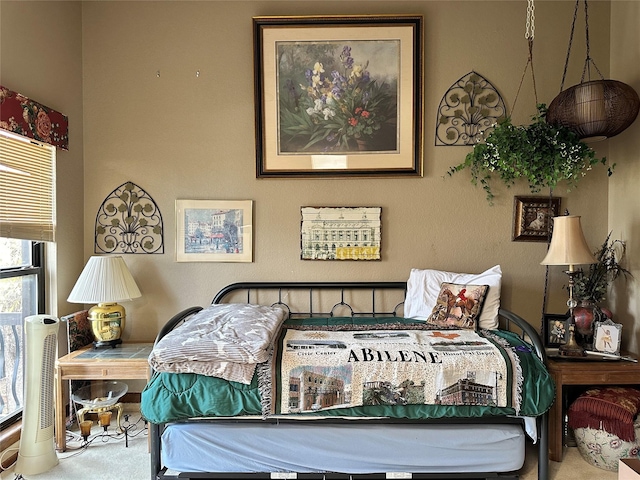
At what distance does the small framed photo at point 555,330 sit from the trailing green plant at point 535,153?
2.70 feet

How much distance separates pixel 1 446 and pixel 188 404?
1101mm

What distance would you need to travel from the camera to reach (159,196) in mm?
2984

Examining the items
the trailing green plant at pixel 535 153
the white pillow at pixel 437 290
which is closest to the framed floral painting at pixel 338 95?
the trailing green plant at pixel 535 153

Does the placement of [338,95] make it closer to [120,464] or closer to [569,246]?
[569,246]

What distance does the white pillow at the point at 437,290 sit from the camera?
2586 mm

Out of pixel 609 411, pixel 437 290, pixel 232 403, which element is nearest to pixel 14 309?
pixel 232 403

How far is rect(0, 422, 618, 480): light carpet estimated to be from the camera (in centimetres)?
213

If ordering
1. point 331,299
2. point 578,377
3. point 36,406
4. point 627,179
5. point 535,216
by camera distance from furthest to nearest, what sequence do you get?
point 331,299
point 535,216
point 627,179
point 578,377
point 36,406

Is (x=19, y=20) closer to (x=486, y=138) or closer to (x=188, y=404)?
(x=188, y=404)

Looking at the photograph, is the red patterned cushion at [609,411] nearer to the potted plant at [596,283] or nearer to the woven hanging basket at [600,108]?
the potted plant at [596,283]

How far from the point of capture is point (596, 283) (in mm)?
2613

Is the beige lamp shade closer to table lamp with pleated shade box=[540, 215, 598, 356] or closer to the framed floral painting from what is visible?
table lamp with pleated shade box=[540, 215, 598, 356]

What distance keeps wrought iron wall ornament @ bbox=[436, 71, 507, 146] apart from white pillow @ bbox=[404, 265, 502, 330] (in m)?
0.91

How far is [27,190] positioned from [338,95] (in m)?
1.97
